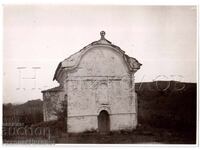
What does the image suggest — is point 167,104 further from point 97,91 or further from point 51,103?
point 51,103

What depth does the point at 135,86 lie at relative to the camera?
55.6 inches

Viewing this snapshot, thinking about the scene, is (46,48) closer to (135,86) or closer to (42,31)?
(42,31)

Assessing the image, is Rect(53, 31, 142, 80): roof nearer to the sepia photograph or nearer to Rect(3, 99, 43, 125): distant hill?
the sepia photograph

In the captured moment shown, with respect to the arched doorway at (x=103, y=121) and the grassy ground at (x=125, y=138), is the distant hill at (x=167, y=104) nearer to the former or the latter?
the grassy ground at (x=125, y=138)

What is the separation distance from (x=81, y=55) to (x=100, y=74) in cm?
13

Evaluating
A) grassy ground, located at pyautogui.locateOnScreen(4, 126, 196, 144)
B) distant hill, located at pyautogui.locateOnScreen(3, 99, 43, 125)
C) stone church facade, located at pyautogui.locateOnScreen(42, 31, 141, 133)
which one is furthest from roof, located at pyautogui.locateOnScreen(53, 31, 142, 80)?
grassy ground, located at pyautogui.locateOnScreen(4, 126, 196, 144)

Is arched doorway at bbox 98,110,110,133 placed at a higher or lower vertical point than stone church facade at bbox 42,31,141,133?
lower

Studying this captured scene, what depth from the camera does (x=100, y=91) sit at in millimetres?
1406

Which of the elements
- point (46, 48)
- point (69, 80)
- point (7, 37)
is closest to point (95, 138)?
point (69, 80)

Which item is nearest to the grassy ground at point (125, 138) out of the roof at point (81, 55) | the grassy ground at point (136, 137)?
the grassy ground at point (136, 137)

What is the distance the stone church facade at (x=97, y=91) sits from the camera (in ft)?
4.58

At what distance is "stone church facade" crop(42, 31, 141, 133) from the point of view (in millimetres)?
1397

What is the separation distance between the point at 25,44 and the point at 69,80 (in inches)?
11.0

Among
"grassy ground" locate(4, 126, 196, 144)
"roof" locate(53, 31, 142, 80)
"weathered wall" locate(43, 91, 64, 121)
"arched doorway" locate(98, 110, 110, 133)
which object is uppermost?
"roof" locate(53, 31, 142, 80)
